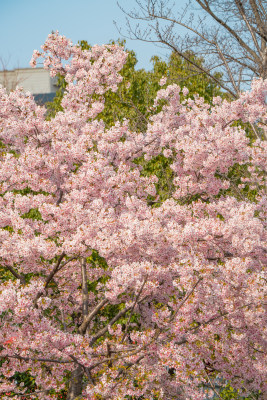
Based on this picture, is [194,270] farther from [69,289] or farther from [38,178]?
[69,289]

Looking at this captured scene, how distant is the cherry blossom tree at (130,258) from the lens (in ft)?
16.8

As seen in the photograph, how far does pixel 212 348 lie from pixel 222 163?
9.00 ft

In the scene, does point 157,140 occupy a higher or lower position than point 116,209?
higher

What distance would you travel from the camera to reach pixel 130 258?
572cm

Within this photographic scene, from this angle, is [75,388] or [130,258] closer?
[130,258]

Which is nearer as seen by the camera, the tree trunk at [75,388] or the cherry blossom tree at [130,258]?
the cherry blossom tree at [130,258]

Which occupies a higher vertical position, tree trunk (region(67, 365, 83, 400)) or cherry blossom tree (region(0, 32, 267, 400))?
cherry blossom tree (region(0, 32, 267, 400))

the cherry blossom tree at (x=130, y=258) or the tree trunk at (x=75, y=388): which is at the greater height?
the cherry blossom tree at (x=130, y=258)

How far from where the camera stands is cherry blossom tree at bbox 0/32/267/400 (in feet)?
16.8

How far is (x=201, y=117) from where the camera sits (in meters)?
7.18

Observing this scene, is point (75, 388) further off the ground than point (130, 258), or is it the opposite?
point (130, 258)

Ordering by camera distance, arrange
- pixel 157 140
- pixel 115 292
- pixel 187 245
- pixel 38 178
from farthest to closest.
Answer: pixel 157 140, pixel 38 178, pixel 187 245, pixel 115 292

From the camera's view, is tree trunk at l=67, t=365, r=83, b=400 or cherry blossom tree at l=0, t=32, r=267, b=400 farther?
tree trunk at l=67, t=365, r=83, b=400

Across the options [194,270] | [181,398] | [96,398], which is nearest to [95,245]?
[194,270]
